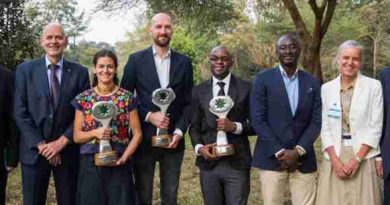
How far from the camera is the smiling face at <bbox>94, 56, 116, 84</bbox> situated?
14.0 feet

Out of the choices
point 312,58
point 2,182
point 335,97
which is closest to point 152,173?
point 2,182

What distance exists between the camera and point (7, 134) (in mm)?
4586

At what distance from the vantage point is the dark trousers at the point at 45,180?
14.6 feet

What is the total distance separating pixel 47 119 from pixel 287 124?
1.99 meters

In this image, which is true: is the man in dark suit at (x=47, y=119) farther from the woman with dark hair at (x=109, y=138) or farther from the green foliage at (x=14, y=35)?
the green foliage at (x=14, y=35)

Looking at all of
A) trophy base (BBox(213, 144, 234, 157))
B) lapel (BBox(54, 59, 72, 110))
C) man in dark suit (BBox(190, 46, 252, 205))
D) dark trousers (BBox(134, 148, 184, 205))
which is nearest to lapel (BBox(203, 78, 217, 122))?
man in dark suit (BBox(190, 46, 252, 205))

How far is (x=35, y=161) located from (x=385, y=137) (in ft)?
9.40

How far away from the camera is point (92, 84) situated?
4.58m

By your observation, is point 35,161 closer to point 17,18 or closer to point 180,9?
point 17,18

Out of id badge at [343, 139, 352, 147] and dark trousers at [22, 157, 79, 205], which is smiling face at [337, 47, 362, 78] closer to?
id badge at [343, 139, 352, 147]

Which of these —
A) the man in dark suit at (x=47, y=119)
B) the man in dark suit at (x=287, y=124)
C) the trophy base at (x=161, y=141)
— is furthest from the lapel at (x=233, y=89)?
the man in dark suit at (x=47, y=119)

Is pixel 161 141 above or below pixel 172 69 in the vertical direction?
below

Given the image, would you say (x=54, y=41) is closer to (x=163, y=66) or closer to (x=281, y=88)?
(x=163, y=66)

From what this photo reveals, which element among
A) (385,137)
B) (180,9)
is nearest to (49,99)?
(385,137)
